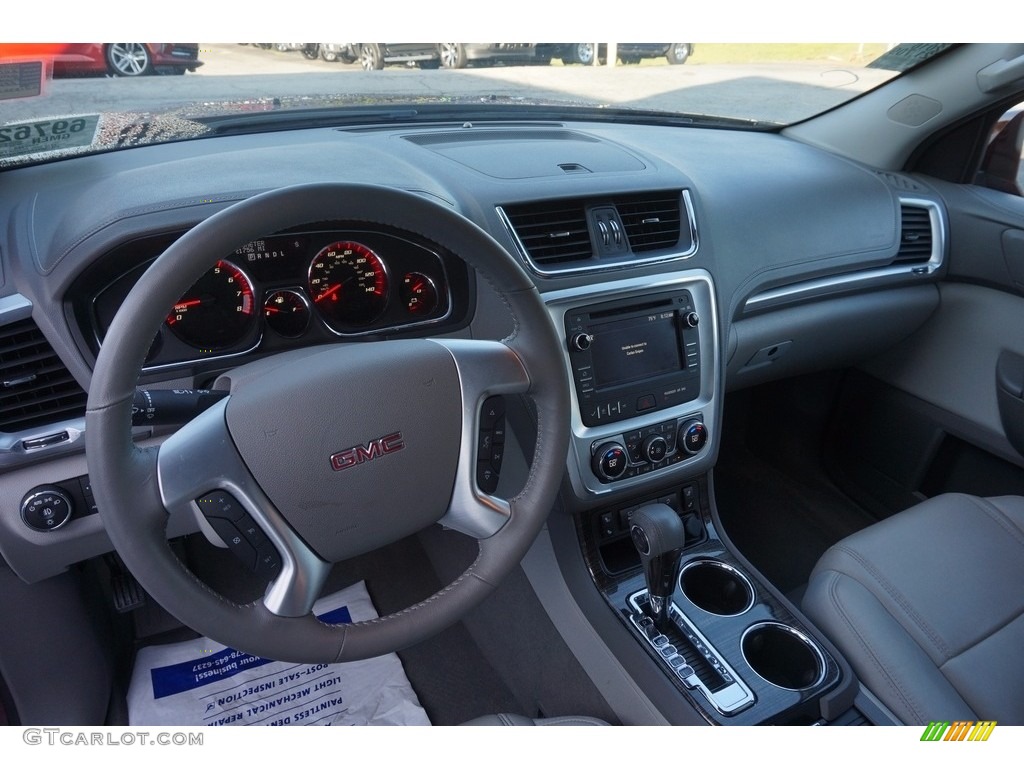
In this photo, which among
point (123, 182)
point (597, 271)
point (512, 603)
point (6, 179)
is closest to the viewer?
point (123, 182)

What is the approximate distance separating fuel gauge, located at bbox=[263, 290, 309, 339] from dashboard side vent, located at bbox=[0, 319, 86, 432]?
1.14ft

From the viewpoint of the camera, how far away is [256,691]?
1980 mm

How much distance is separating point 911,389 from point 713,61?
4.37ft

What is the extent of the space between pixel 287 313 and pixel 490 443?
0.52 meters

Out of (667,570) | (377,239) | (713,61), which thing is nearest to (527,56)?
(713,61)

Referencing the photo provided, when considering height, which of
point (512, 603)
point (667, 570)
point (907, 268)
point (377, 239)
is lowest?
point (512, 603)

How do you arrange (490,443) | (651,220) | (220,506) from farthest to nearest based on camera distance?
(651,220) → (490,443) → (220,506)

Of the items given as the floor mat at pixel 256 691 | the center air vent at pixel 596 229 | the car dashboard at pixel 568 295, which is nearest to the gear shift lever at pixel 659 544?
the car dashboard at pixel 568 295

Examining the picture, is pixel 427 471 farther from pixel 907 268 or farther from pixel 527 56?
pixel 907 268

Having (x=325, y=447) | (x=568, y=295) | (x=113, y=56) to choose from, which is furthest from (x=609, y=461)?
(x=113, y=56)

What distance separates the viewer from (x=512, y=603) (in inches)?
75.4

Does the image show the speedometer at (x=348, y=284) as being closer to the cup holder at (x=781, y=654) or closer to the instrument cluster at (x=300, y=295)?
the instrument cluster at (x=300, y=295)

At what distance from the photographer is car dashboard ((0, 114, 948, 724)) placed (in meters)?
1.35

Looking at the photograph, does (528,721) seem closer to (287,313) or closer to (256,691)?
(256,691)
